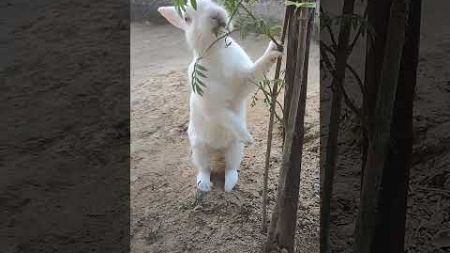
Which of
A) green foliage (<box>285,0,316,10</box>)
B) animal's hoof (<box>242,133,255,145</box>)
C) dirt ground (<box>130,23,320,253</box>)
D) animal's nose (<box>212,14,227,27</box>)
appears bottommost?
dirt ground (<box>130,23,320,253</box>)

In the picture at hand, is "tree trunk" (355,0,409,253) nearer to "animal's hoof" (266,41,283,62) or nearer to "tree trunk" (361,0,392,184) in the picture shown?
"tree trunk" (361,0,392,184)

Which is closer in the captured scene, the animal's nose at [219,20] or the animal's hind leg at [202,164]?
the animal's nose at [219,20]

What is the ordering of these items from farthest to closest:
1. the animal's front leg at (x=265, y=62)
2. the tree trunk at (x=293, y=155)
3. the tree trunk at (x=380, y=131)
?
the animal's front leg at (x=265, y=62) → the tree trunk at (x=293, y=155) → the tree trunk at (x=380, y=131)

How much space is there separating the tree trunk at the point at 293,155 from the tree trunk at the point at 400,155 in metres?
0.24

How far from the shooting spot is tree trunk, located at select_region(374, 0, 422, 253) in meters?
0.74

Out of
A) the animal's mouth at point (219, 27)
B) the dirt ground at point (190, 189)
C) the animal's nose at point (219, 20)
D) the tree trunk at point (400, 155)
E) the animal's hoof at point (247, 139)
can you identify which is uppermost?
the animal's nose at point (219, 20)

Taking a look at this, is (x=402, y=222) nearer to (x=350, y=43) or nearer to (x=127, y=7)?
(x=350, y=43)

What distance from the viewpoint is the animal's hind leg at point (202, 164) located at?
49.4 inches

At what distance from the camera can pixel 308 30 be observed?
3.23 ft

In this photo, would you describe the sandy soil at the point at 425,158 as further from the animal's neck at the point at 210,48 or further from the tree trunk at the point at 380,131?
the animal's neck at the point at 210,48

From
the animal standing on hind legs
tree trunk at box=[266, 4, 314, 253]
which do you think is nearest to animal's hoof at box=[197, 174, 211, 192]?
the animal standing on hind legs

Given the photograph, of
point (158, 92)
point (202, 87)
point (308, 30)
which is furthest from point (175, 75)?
point (308, 30)

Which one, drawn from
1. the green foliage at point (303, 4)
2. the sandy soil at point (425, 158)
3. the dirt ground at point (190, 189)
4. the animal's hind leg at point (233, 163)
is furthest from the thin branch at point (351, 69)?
the animal's hind leg at point (233, 163)

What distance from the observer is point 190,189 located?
1258mm
